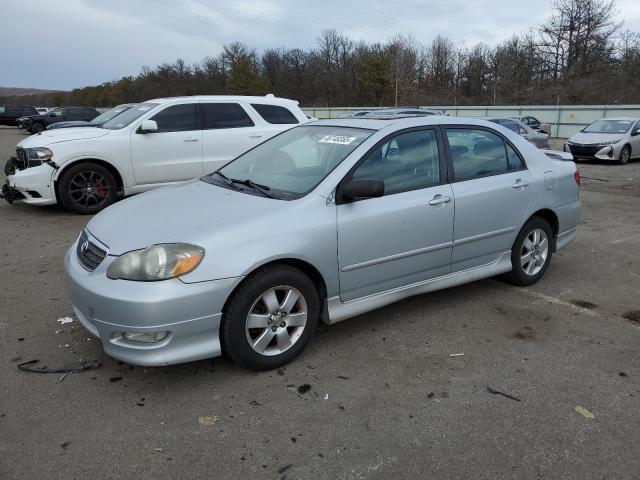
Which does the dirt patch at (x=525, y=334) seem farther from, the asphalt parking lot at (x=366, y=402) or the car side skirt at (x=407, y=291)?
the car side skirt at (x=407, y=291)

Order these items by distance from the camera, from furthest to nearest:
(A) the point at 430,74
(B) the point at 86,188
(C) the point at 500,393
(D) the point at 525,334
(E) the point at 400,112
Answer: (A) the point at 430,74 → (E) the point at 400,112 → (B) the point at 86,188 → (D) the point at 525,334 → (C) the point at 500,393

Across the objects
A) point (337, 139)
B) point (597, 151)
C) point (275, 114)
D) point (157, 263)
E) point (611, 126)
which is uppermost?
point (275, 114)

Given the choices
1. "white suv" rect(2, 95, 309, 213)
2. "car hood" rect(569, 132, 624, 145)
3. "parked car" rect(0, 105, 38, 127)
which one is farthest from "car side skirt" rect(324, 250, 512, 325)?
"parked car" rect(0, 105, 38, 127)

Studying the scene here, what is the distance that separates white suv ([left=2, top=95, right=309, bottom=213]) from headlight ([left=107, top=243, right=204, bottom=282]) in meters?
5.27

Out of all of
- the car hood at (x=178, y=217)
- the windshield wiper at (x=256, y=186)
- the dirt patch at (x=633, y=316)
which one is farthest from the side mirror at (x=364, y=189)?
the dirt patch at (x=633, y=316)

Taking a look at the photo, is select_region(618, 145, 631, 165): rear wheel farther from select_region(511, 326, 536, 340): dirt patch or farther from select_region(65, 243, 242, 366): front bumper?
select_region(65, 243, 242, 366): front bumper

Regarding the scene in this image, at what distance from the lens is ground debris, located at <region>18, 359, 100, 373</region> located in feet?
11.0

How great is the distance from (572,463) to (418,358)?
121 cm

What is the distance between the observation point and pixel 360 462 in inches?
99.7

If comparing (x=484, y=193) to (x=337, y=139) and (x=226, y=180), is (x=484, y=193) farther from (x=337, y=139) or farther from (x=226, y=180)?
(x=226, y=180)

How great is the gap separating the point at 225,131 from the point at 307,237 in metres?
5.73

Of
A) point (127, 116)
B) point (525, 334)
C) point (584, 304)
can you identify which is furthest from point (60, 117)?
point (525, 334)

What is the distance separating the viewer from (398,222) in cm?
379

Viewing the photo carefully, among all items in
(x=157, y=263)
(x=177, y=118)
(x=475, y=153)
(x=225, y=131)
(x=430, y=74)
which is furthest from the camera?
(x=430, y=74)
